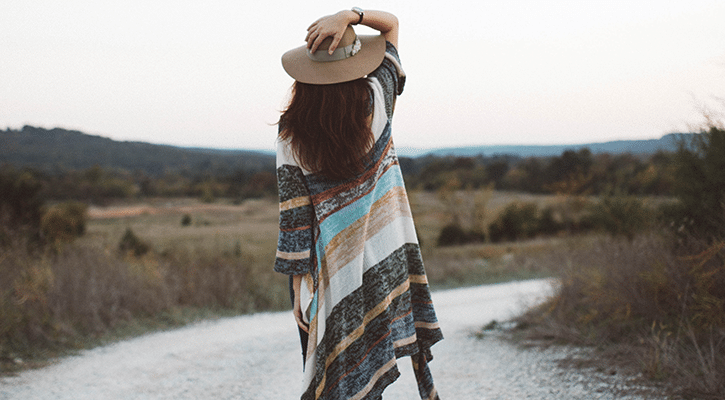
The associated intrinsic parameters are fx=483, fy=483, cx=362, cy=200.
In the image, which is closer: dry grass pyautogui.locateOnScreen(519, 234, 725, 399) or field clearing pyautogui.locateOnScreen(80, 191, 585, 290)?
dry grass pyautogui.locateOnScreen(519, 234, 725, 399)

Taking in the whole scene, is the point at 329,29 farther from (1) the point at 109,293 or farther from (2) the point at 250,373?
(1) the point at 109,293

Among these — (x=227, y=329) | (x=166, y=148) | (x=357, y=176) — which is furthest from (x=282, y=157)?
(x=166, y=148)

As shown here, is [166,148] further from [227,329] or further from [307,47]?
[307,47]

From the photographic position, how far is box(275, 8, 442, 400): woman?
1.89 metres

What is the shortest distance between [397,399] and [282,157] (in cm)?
258

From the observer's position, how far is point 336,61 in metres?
1.91

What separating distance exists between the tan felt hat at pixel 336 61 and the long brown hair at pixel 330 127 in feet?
0.10

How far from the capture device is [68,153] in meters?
25.8

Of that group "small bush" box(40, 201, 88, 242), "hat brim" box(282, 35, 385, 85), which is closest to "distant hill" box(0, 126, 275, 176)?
"small bush" box(40, 201, 88, 242)

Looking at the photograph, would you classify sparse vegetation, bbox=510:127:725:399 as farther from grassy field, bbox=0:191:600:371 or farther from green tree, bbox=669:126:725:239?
grassy field, bbox=0:191:600:371

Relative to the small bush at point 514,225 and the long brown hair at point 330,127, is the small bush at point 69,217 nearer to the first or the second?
the long brown hair at point 330,127

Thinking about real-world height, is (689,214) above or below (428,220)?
above

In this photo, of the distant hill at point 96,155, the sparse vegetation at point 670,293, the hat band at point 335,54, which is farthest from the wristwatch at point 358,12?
the distant hill at point 96,155

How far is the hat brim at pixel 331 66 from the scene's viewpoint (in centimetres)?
190
